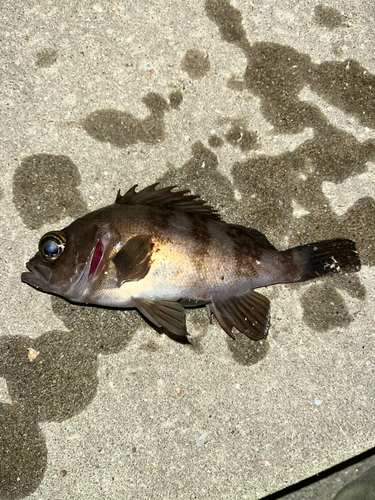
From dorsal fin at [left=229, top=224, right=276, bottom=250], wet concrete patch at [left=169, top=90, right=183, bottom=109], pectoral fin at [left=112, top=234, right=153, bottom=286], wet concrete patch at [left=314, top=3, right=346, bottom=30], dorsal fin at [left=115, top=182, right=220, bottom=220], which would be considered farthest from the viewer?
wet concrete patch at [left=314, top=3, right=346, bottom=30]

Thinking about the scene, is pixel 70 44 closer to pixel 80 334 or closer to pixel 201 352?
pixel 80 334

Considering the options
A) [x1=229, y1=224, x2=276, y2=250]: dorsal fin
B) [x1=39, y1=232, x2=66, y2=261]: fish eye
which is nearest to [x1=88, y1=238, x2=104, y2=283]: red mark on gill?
[x1=39, y1=232, x2=66, y2=261]: fish eye

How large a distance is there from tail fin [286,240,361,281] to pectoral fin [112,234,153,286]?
109 cm

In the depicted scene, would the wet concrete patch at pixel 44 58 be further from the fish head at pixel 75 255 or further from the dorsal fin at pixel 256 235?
the dorsal fin at pixel 256 235

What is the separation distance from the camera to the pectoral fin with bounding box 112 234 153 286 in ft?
7.40

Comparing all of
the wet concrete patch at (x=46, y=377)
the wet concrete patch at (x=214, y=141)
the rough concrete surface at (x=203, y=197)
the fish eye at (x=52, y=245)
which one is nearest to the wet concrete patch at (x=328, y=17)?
the rough concrete surface at (x=203, y=197)

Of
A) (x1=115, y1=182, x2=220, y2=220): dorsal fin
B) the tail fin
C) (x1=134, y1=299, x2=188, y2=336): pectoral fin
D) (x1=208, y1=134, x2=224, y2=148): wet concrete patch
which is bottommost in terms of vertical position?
(x1=134, y1=299, x2=188, y2=336): pectoral fin

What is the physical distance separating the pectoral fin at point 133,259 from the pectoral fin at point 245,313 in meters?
0.58

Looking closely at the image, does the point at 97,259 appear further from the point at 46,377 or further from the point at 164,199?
the point at 46,377

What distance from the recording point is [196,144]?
2906mm

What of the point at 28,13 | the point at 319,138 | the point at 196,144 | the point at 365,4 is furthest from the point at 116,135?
the point at 365,4

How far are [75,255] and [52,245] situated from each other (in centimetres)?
16

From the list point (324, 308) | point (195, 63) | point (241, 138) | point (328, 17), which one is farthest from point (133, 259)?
point (328, 17)

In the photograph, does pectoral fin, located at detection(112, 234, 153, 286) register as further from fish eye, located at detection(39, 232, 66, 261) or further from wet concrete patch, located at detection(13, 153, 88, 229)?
wet concrete patch, located at detection(13, 153, 88, 229)
